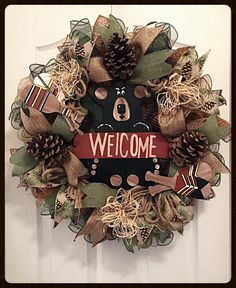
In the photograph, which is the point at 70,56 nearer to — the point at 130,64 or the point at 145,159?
the point at 130,64

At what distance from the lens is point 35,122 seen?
0.93 m

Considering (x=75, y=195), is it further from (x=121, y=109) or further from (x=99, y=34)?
(x=99, y=34)

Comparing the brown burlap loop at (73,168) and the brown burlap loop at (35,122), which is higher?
the brown burlap loop at (35,122)

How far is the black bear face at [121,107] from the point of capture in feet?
3.10

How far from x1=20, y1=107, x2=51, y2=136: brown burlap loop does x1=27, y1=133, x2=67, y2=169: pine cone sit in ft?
0.05

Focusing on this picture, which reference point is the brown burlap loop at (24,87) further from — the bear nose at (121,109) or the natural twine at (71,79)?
the bear nose at (121,109)

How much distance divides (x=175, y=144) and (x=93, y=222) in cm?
27

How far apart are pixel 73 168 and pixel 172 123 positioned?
0.25 m

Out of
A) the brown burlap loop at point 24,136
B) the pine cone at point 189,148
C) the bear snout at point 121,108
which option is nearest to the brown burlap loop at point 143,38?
the bear snout at point 121,108

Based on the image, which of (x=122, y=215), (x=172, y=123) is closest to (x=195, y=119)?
(x=172, y=123)

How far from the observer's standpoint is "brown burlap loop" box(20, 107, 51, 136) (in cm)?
93

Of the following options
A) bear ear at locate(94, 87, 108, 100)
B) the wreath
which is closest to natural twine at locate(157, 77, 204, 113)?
the wreath

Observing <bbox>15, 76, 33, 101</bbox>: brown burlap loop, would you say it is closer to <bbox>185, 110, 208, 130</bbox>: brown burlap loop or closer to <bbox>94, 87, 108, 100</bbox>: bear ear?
<bbox>94, 87, 108, 100</bbox>: bear ear
